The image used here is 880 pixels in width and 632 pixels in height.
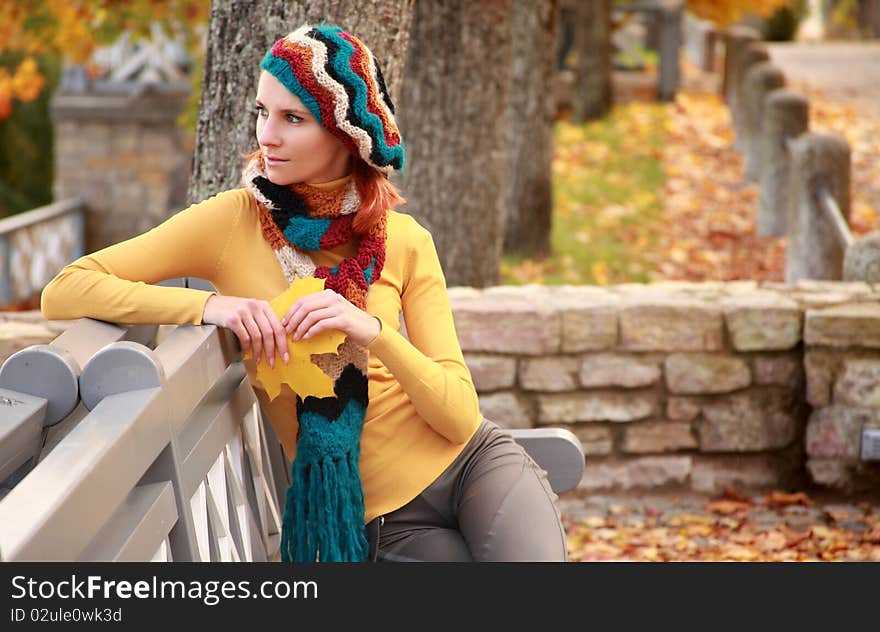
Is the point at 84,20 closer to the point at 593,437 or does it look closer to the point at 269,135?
the point at 593,437

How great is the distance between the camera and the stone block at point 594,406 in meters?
5.05

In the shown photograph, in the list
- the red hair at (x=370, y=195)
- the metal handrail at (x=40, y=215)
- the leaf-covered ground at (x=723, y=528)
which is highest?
the red hair at (x=370, y=195)

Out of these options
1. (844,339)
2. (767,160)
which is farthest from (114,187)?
(844,339)

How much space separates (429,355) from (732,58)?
563 inches

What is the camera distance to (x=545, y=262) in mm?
10047

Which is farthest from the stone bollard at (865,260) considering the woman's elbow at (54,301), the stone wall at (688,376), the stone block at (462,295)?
the woman's elbow at (54,301)

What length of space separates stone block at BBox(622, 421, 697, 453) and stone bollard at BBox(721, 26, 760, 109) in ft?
34.6

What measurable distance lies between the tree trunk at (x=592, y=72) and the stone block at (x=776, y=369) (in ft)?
35.8

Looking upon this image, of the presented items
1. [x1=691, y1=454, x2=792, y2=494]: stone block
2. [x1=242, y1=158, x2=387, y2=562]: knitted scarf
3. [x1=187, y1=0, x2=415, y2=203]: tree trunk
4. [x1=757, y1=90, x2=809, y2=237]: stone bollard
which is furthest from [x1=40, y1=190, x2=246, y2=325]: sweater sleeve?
[x1=757, y1=90, x2=809, y2=237]: stone bollard

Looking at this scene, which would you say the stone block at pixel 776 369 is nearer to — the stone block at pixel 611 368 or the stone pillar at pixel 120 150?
the stone block at pixel 611 368

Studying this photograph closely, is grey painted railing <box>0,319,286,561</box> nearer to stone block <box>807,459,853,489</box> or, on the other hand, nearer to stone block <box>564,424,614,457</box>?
stone block <box>564,424,614,457</box>

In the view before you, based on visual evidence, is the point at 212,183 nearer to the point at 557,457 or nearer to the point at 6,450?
the point at 557,457

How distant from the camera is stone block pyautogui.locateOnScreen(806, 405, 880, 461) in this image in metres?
4.98

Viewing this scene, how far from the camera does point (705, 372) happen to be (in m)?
5.04
